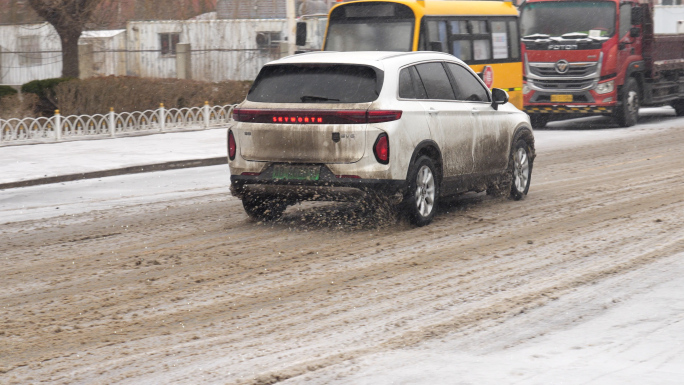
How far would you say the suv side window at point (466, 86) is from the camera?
10.6m

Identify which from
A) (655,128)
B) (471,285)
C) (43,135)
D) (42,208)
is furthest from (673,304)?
(655,128)

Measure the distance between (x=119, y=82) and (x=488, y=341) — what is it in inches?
699

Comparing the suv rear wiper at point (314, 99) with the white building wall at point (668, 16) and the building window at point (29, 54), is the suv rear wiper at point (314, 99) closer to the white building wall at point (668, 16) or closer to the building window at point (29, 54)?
the building window at point (29, 54)

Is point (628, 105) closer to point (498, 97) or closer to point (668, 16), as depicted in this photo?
point (498, 97)

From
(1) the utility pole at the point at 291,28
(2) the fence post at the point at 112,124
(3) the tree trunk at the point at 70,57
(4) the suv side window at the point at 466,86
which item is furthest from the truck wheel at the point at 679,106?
(4) the suv side window at the point at 466,86

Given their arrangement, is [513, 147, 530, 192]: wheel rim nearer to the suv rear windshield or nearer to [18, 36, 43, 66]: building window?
the suv rear windshield

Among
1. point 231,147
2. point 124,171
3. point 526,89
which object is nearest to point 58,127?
point 124,171

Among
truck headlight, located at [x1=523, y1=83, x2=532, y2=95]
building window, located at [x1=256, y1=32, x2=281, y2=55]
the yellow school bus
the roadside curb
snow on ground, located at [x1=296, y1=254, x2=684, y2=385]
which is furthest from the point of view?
building window, located at [x1=256, y1=32, x2=281, y2=55]

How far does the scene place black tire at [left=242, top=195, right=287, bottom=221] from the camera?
10.1 metres

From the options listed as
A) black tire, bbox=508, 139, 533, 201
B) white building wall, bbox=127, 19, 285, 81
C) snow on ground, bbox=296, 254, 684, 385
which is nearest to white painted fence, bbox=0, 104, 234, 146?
white building wall, bbox=127, 19, 285, 81

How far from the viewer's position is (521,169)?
38.7 feet

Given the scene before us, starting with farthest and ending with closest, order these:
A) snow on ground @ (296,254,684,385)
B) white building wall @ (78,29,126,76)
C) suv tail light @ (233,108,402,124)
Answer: white building wall @ (78,29,126,76)
suv tail light @ (233,108,402,124)
snow on ground @ (296,254,684,385)

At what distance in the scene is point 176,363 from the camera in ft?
17.6

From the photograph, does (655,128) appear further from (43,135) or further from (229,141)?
(229,141)
